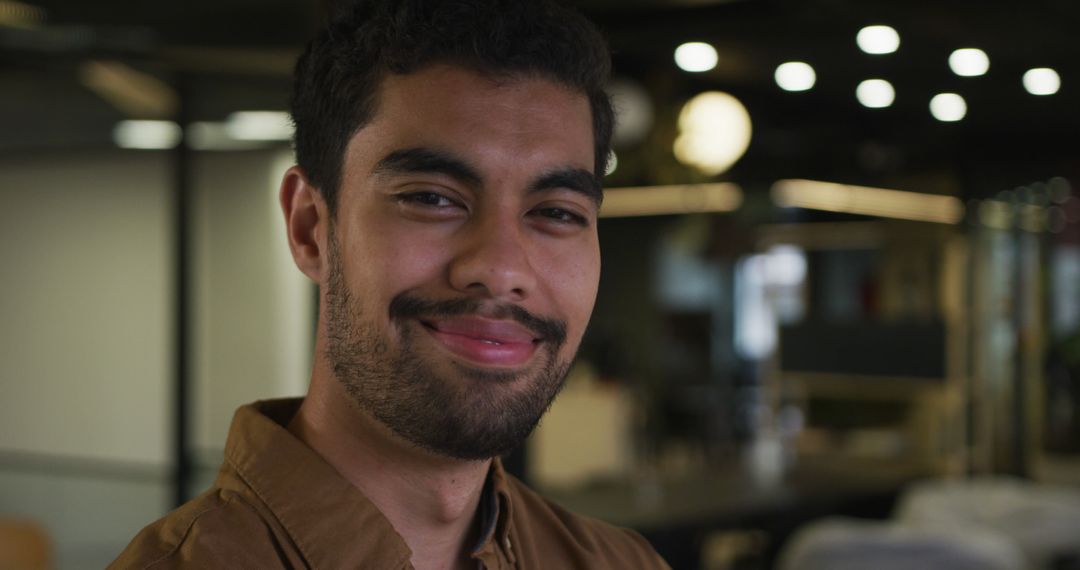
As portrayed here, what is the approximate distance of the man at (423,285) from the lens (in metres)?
1.03

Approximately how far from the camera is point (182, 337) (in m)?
4.12

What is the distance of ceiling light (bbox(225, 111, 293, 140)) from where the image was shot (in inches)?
160

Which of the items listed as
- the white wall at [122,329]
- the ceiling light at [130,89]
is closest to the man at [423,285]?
the white wall at [122,329]

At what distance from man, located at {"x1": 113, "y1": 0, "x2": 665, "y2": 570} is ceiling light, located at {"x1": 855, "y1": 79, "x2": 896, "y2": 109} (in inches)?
189

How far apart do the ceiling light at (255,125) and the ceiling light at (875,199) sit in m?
5.19

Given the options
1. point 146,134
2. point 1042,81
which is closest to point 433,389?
point 146,134

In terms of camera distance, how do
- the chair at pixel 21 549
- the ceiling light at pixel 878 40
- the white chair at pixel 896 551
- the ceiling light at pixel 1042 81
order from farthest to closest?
the ceiling light at pixel 1042 81
the ceiling light at pixel 878 40
the white chair at pixel 896 551
the chair at pixel 21 549

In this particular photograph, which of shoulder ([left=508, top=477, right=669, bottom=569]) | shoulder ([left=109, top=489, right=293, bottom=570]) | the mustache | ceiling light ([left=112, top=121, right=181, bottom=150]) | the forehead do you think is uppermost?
ceiling light ([left=112, top=121, right=181, bottom=150])

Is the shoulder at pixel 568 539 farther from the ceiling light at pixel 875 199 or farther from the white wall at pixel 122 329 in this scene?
the ceiling light at pixel 875 199

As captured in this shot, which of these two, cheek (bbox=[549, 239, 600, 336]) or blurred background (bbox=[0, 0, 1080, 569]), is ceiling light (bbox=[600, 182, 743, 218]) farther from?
cheek (bbox=[549, 239, 600, 336])

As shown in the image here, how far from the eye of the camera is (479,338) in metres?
1.04

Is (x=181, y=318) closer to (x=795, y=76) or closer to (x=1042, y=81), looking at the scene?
(x=795, y=76)

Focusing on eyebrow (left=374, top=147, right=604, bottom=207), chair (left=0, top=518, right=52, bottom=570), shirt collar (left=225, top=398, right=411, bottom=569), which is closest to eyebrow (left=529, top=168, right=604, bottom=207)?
eyebrow (left=374, top=147, right=604, bottom=207)

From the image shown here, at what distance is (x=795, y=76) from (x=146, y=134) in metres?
3.03
